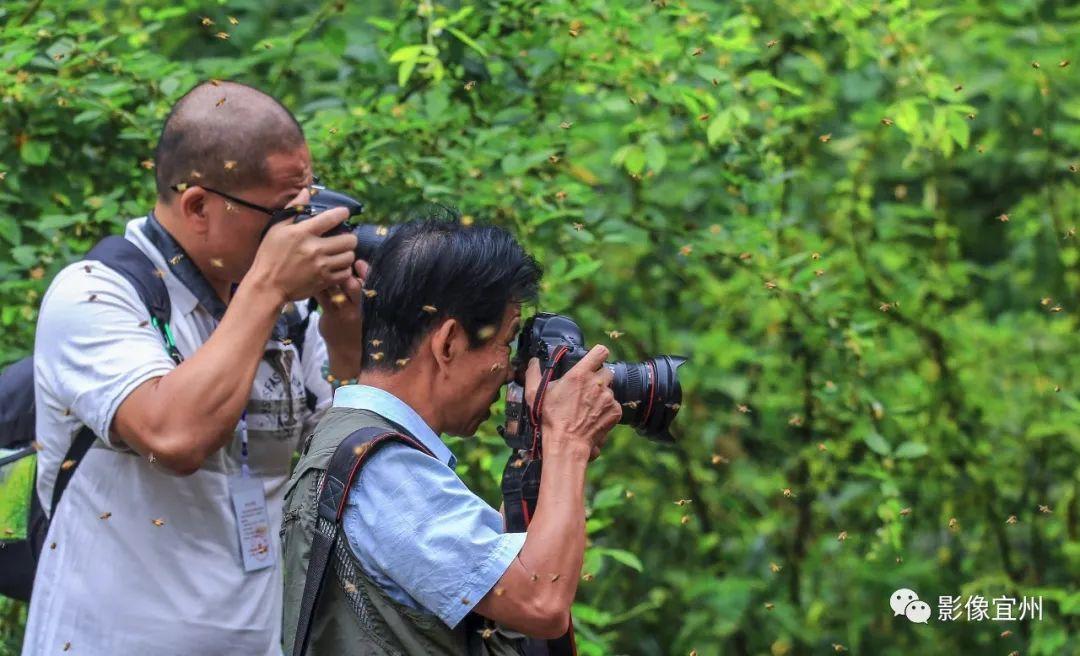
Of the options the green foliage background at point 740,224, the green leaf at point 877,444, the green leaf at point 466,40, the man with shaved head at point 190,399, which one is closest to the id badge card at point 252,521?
the man with shaved head at point 190,399

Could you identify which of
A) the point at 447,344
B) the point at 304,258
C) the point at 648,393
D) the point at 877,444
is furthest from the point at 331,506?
the point at 877,444

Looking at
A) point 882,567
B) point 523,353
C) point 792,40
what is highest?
point 523,353

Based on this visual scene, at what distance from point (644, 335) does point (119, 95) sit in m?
2.27

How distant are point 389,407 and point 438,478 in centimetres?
19

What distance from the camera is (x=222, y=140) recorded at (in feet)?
9.23

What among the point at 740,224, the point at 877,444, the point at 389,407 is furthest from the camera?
the point at 740,224

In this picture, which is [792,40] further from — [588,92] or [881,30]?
[588,92]

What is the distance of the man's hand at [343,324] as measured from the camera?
2924 millimetres

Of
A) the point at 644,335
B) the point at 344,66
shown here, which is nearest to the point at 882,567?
the point at 644,335

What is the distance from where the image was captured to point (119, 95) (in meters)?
3.88

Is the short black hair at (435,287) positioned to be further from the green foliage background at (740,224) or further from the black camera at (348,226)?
the green foliage background at (740,224)

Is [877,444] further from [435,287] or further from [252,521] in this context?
[435,287]

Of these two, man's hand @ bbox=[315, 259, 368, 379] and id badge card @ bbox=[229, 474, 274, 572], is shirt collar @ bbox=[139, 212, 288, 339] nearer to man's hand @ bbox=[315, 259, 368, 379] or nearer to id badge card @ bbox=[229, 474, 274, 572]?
man's hand @ bbox=[315, 259, 368, 379]

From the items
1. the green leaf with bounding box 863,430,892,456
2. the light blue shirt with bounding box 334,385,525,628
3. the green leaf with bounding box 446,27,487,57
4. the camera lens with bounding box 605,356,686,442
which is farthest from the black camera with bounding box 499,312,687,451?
the green leaf with bounding box 863,430,892,456
